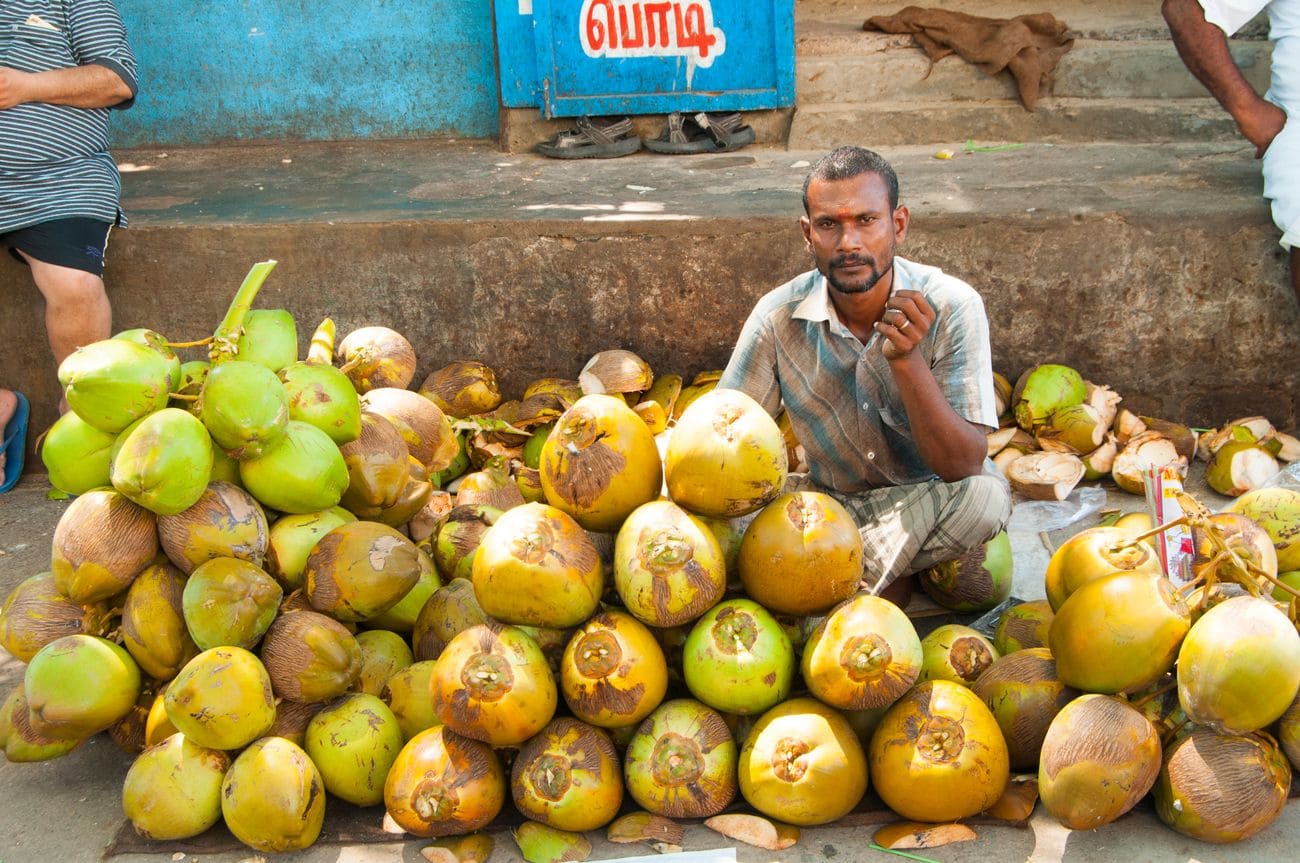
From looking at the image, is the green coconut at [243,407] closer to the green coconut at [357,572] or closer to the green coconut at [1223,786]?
the green coconut at [357,572]

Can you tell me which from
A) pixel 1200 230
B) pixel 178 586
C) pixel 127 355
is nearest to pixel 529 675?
pixel 178 586

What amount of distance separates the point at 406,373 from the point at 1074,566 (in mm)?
1815

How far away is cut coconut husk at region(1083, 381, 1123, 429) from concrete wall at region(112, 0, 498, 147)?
318 centimetres

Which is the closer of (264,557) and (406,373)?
(264,557)

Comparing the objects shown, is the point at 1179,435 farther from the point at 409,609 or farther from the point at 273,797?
the point at 273,797

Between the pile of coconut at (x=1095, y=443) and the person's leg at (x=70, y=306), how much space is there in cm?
310

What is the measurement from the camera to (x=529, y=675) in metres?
2.31

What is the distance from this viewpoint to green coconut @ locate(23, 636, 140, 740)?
2424mm

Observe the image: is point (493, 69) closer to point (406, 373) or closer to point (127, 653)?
point (406, 373)

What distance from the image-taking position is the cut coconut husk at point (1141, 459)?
12.8ft

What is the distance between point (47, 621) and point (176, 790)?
0.56 m

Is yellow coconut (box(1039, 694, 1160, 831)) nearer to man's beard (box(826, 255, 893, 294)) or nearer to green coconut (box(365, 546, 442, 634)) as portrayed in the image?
man's beard (box(826, 255, 893, 294))

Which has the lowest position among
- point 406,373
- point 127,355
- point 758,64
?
point 406,373

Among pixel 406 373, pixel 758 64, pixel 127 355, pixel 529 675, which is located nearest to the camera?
pixel 529 675
